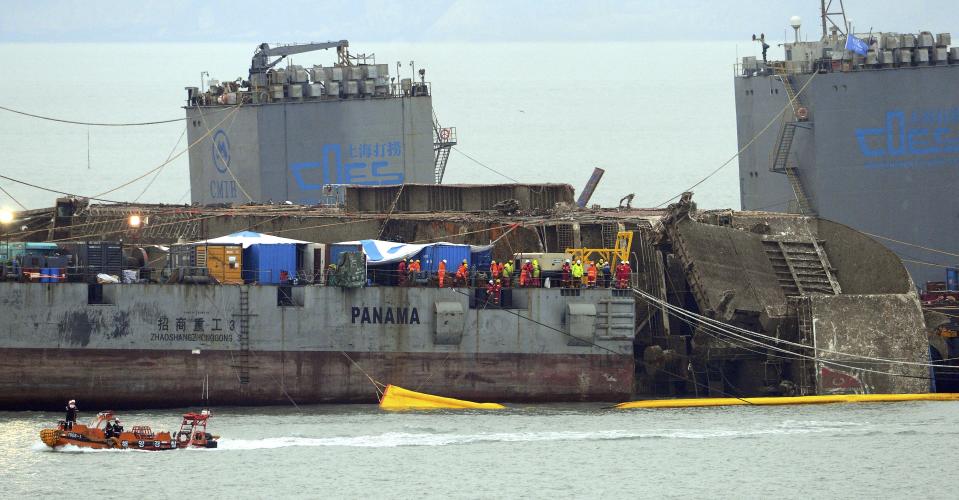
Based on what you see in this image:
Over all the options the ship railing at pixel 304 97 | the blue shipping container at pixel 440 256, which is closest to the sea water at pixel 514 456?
the blue shipping container at pixel 440 256

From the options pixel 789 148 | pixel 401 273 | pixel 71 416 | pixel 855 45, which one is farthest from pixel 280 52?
pixel 71 416

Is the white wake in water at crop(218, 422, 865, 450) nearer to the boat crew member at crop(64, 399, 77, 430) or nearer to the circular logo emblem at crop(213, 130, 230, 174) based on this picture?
the boat crew member at crop(64, 399, 77, 430)

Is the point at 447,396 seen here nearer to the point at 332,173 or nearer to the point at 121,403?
the point at 121,403

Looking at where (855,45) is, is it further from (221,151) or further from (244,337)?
(244,337)

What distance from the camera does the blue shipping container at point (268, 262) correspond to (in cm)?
6066

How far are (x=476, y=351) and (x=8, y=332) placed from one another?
15859 mm

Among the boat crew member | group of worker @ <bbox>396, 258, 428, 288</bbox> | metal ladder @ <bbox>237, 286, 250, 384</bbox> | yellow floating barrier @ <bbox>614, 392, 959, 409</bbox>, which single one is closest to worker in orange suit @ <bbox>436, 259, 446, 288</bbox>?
group of worker @ <bbox>396, 258, 428, 288</bbox>

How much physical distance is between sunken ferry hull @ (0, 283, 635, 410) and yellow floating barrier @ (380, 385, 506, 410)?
615 millimetres

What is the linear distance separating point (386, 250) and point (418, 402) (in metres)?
6.41

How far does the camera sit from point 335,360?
2340 inches

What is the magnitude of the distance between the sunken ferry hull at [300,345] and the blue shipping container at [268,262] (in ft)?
5.21

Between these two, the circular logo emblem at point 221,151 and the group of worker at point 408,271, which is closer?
the group of worker at point 408,271

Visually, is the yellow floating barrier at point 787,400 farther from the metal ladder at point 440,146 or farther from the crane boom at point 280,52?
the crane boom at point 280,52

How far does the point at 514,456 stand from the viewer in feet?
171
